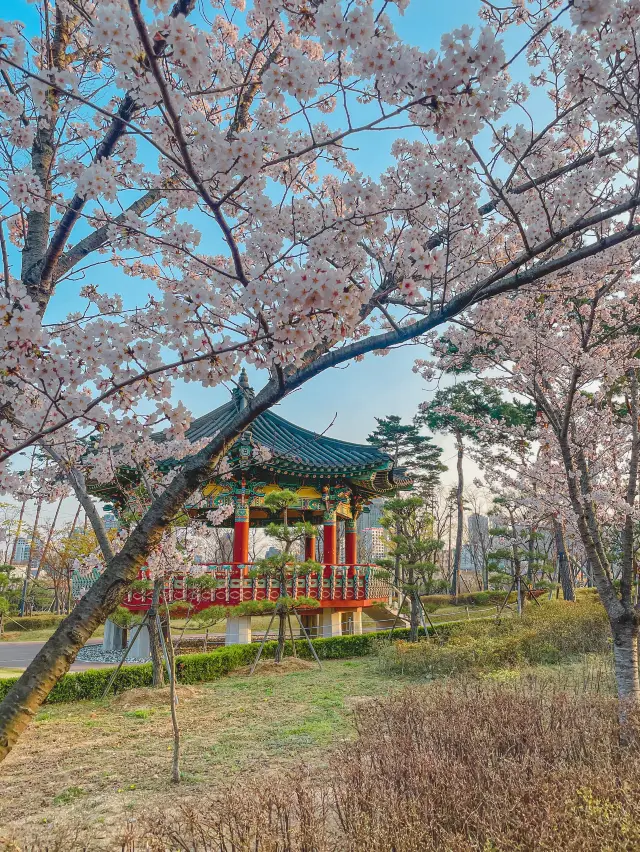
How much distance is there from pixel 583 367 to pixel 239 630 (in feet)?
30.2

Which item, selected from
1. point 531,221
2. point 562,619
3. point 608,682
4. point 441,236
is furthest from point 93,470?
point 562,619

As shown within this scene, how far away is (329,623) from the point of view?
12516mm

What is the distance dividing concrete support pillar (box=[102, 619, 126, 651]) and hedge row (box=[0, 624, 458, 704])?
4.49 m

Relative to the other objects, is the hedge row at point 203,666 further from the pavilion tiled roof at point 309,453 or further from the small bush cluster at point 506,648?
the pavilion tiled roof at point 309,453

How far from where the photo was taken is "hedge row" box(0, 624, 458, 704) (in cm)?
797

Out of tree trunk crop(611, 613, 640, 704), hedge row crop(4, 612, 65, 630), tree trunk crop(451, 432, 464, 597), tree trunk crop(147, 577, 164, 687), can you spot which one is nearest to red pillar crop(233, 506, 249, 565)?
tree trunk crop(147, 577, 164, 687)

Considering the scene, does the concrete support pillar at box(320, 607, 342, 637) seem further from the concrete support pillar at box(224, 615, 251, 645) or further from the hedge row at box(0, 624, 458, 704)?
the concrete support pillar at box(224, 615, 251, 645)

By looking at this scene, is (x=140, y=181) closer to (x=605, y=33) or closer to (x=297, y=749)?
(x=605, y=33)

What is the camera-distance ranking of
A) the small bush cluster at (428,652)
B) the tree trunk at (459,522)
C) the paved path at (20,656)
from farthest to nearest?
the tree trunk at (459,522) < the paved path at (20,656) < the small bush cluster at (428,652)

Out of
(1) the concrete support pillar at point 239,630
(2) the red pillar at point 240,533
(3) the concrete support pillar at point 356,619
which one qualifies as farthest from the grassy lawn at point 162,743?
(3) the concrete support pillar at point 356,619

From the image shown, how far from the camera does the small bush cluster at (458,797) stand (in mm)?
2158

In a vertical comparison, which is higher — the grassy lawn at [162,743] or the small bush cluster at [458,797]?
the small bush cluster at [458,797]

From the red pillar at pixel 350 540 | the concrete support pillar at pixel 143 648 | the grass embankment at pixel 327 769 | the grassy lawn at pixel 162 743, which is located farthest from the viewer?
the red pillar at pixel 350 540

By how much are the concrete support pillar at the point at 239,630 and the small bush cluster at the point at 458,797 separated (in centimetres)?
783
